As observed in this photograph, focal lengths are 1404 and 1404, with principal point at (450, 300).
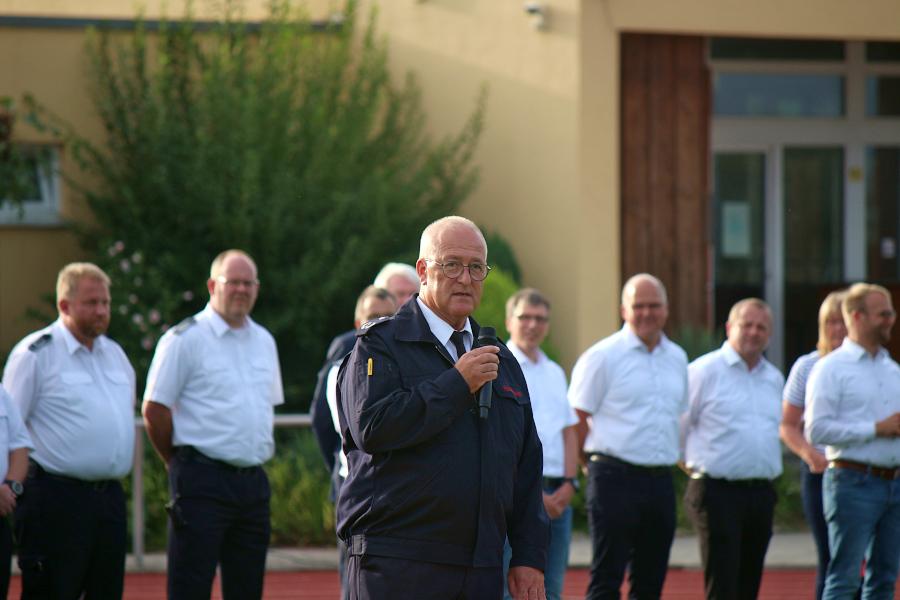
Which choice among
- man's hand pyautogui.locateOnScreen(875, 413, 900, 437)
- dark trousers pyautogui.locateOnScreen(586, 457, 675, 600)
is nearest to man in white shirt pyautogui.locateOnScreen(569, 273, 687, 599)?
dark trousers pyautogui.locateOnScreen(586, 457, 675, 600)

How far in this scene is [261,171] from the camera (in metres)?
14.5

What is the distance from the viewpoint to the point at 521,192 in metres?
14.9

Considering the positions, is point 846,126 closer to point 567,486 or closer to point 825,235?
point 825,235

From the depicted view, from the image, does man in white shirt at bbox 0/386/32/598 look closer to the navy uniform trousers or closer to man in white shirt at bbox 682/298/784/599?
the navy uniform trousers

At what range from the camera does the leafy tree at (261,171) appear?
1422 centimetres

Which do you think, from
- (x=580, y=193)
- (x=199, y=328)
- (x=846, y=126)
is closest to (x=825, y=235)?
(x=846, y=126)

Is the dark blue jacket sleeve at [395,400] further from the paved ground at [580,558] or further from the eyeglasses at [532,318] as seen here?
the paved ground at [580,558]

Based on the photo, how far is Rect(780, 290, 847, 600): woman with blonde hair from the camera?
27.6 feet

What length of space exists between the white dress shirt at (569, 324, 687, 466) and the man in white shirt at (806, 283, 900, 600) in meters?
0.78

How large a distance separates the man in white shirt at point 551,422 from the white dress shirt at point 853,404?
4.48ft

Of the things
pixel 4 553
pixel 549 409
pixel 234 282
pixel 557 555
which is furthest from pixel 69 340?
pixel 557 555

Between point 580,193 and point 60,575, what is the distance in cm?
813

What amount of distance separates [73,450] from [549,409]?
2.63 meters

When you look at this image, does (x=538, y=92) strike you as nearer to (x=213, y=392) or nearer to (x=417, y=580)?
(x=213, y=392)
